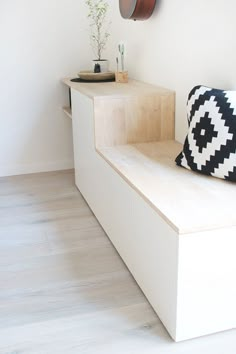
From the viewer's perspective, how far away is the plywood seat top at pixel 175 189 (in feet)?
4.66

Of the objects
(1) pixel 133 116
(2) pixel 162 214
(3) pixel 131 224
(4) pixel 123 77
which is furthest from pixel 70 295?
(4) pixel 123 77

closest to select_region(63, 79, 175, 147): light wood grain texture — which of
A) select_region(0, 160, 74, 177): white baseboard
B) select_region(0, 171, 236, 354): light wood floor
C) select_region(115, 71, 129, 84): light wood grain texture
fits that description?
select_region(115, 71, 129, 84): light wood grain texture

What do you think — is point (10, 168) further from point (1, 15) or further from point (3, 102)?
point (1, 15)

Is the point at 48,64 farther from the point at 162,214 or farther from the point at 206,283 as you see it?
the point at 206,283

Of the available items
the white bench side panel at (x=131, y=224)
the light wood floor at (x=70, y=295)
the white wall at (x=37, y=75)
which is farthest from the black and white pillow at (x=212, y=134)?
the white wall at (x=37, y=75)

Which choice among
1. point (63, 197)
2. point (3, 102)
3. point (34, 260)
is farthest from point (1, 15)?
point (34, 260)

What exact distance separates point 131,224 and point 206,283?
1.73ft

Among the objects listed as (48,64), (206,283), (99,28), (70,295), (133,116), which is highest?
(99,28)

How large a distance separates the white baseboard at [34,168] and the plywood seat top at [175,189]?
56.6 inches

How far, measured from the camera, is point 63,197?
303cm

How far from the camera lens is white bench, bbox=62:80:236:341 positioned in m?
1.43

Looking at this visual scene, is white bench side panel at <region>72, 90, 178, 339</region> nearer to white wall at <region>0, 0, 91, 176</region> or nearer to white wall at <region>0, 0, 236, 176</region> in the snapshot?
white wall at <region>0, 0, 236, 176</region>

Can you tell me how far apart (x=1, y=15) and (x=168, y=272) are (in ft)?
8.44

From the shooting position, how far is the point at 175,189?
5.56 feet
